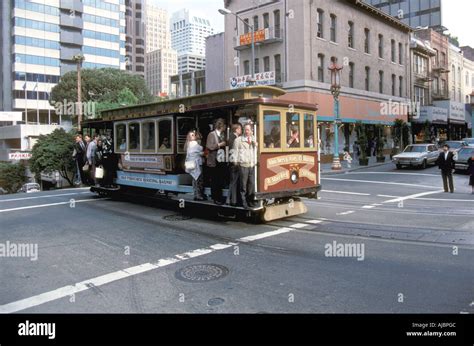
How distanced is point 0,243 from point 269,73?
91.5 ft

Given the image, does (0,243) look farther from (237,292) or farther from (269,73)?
(269,73)

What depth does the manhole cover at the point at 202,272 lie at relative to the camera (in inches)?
234

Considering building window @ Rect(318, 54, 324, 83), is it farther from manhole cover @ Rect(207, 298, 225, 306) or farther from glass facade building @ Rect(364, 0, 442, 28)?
glass facade building @ Rect(364, 0, 442, 28)

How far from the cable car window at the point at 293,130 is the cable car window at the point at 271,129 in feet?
1.12

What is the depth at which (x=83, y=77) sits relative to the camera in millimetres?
62406

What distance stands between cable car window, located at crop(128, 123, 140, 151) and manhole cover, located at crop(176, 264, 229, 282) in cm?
748

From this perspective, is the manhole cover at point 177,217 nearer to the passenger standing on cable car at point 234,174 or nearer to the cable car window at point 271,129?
the passenger standing on cable car at point 234,174

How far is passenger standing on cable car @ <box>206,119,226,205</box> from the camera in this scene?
10.2 meters

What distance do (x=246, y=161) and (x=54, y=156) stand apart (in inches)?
807

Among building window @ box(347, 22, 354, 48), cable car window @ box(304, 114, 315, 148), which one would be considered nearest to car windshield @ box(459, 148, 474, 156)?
cable car window @ box(304, 114, 315, 148)

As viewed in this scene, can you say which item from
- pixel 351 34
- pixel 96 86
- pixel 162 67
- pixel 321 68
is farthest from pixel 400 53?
pixel 162 67

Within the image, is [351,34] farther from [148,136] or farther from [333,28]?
[148,136]
